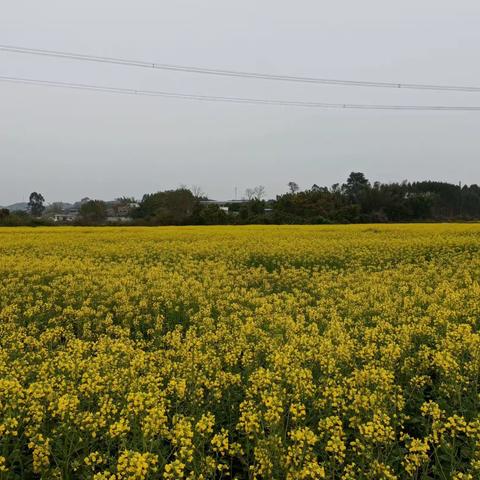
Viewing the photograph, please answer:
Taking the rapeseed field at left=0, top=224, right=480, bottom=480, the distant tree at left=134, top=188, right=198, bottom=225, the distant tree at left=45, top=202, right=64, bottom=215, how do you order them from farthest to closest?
the distant tree at left=45, top=202, right=64, bottom=215 → the distant tree at left=134, top=188, right=198, bottom=225 → the rapeseed field at left=0, top=224, right=480, bottom=480

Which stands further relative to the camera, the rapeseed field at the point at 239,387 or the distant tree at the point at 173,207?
the distant tree at the point at 173,207

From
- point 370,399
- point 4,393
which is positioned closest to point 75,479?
point 4,393

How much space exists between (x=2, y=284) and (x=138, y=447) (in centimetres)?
942

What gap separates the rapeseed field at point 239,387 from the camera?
3291 millimetres

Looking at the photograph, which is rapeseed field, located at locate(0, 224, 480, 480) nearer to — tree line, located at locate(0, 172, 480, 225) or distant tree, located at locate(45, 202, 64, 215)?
tree line, located at locate(0, 172, 480, 225)

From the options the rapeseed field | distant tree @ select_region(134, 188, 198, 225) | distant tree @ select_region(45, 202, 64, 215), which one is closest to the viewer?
the rapeseed field

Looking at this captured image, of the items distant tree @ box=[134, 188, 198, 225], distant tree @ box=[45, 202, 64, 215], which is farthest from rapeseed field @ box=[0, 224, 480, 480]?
distant tree @ box=[45, 202, 64, 215]

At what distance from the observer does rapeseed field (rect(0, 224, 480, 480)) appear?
10.8 ft

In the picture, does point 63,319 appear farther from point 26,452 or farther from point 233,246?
point 233,246

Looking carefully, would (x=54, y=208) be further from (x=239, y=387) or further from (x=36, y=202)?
(x=239, y=387)

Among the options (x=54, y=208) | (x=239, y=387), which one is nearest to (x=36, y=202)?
(x=54, y=208)

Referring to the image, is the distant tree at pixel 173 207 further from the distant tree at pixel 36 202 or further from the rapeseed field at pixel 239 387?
the distant tree at pixel 36 202

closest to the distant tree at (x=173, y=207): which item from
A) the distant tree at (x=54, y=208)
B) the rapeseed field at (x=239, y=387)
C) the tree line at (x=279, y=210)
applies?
the tree line at (x=279, y=210)

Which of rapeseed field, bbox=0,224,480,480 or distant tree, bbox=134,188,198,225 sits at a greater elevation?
distant tree, bbox=134,188,198,225
